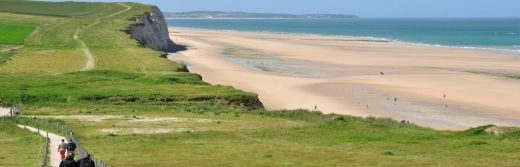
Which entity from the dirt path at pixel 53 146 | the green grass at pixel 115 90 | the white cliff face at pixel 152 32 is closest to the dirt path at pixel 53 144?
the dirt path at pixel 53 146

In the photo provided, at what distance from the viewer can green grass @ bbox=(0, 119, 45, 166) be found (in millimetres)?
30569

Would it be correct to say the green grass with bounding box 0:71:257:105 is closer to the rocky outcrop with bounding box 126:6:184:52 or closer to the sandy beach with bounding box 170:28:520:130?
the sandy beach with bounding box 170:28:520:130

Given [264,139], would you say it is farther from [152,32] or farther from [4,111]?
[152,32]

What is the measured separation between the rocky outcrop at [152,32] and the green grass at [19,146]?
7895 centimetres

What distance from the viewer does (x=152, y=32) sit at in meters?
138

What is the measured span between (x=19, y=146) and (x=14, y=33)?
296ft

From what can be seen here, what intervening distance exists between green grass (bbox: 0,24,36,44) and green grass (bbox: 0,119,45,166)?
2672 inches

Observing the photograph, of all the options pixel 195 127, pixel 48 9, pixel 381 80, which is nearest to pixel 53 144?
pixel 195 127

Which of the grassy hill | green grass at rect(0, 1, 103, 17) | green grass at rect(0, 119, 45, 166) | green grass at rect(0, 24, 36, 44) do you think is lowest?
green grass at rect(0, 119, 45, 166)

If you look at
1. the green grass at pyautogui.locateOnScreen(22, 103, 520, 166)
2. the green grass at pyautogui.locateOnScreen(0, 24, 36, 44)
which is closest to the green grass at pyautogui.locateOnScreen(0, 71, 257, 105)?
the green grass at pyautogui.locateOnScreen(22, 103, 520, 166)

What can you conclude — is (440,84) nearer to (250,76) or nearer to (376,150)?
(250,76)

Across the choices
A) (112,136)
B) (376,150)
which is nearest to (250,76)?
(112,136)

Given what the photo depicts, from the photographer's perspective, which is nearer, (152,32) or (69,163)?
(69,163)

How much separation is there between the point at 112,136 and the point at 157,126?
14.1 ft
